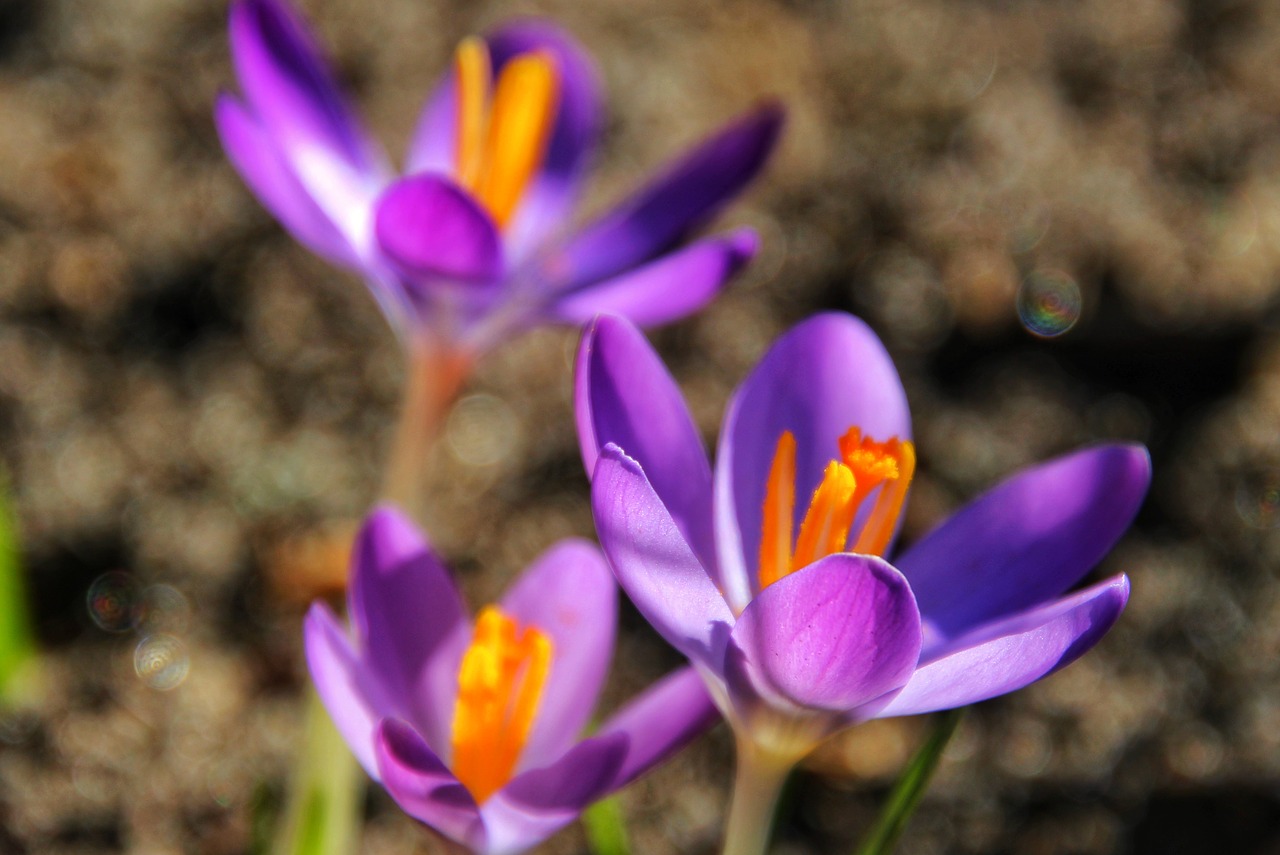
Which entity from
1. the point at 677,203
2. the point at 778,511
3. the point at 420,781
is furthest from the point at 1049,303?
the point at 420,781

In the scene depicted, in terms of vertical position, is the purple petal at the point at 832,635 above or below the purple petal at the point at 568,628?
above

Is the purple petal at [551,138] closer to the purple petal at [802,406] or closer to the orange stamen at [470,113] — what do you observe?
the orange stamen at [470,113]

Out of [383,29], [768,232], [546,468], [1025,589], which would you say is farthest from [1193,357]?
[383,29]

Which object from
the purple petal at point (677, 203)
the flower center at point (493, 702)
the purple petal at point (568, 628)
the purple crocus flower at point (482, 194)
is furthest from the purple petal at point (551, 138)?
the flower center at point (493, 702)

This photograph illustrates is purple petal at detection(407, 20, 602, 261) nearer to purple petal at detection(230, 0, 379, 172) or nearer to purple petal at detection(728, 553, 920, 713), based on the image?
purple petal at detection(230, 0, 379, 172)

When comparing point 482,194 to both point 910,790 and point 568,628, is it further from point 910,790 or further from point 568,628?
point 910,790

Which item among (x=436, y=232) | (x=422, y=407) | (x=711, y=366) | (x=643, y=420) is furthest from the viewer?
(x=711, y=366)
